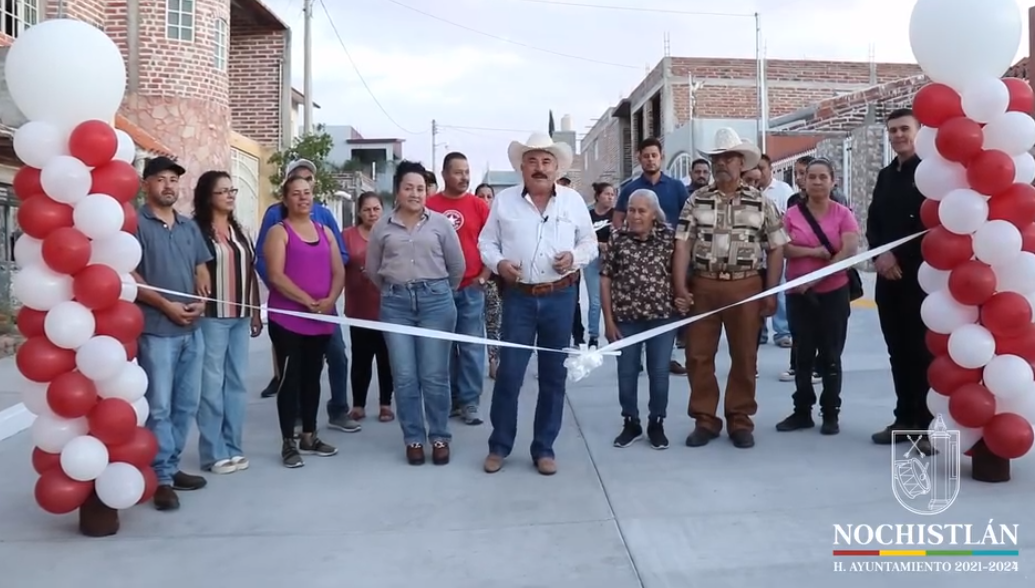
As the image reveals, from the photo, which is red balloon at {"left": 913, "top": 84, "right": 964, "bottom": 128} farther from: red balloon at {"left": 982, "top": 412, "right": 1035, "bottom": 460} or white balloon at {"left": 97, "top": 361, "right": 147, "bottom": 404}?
white balloon at {"left": 97, "top": 361, "right": 147, "bottom": 404}

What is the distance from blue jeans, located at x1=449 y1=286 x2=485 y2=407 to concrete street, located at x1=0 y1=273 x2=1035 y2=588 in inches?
27.8

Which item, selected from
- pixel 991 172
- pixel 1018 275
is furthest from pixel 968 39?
pixel 1018 275

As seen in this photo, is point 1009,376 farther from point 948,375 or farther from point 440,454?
point 440,454

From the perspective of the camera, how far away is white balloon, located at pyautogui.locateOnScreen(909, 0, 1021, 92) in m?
4.52

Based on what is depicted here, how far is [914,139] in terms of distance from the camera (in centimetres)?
514

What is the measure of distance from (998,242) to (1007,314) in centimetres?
36

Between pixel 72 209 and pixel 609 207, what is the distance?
6459 millimetres

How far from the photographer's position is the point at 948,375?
4.68m

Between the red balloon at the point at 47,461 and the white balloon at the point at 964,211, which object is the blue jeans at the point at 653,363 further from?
the red balloon at the point at 47,461

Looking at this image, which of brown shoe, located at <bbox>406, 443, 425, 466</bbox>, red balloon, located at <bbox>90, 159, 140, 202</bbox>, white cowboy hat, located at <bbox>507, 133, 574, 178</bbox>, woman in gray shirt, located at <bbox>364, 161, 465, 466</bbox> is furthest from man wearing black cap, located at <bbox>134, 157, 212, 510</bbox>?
white cowboy hat, located at <bbox>507, 133, 574, 178</bbox>

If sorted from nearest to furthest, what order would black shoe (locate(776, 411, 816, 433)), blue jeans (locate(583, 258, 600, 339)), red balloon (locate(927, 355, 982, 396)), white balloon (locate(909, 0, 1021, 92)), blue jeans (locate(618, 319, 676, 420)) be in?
1. white balloon (locate(909, 0, 1021, 92))
2. red balloon (locate(927, 355, 982, 396))
3. blue jeans (locate(618, 319, 676, 420))
4. black shoe (locate(776, 411, 816, 433))
5. blue jeans (locate(583, 258, 600, 339))

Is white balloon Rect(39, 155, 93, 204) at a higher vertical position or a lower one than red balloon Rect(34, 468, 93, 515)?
higher

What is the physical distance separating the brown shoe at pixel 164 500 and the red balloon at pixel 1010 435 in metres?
4.05

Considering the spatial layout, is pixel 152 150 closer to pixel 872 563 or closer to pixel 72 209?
pixel 72 209
